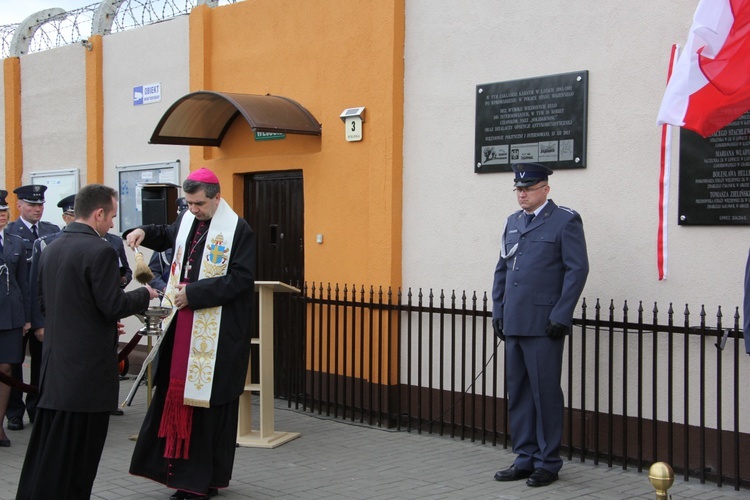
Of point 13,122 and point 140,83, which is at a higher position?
point 140,83

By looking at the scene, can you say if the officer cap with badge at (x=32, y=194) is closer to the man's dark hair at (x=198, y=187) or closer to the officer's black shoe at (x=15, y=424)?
the officer's black shoe at (x=15, y=424)

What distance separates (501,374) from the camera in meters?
7.60

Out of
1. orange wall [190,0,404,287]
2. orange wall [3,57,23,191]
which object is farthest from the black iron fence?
orange wall [3,57,23,191]

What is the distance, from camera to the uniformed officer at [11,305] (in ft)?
25.4

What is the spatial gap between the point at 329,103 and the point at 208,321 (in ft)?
11.8

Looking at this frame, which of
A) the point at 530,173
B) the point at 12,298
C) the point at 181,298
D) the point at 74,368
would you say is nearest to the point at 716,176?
the point at 530,173

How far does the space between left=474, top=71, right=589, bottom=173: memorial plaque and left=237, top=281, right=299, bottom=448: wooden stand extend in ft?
6.67

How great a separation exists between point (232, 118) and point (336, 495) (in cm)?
515

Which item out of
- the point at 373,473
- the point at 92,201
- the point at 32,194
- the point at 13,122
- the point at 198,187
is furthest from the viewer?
the point at 13,122

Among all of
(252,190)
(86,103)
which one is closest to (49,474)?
(252,190)

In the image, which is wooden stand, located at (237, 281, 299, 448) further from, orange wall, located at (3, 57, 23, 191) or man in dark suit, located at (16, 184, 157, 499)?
orange wall, located at (3, 57, 23, 191)

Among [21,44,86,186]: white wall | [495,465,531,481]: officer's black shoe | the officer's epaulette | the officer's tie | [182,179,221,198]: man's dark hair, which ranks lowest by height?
[495,465,531,481]: officer's black shoe

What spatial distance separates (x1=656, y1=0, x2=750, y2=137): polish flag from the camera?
224 inches

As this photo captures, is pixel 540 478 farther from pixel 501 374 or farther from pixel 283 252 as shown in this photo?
pixel 283 252
